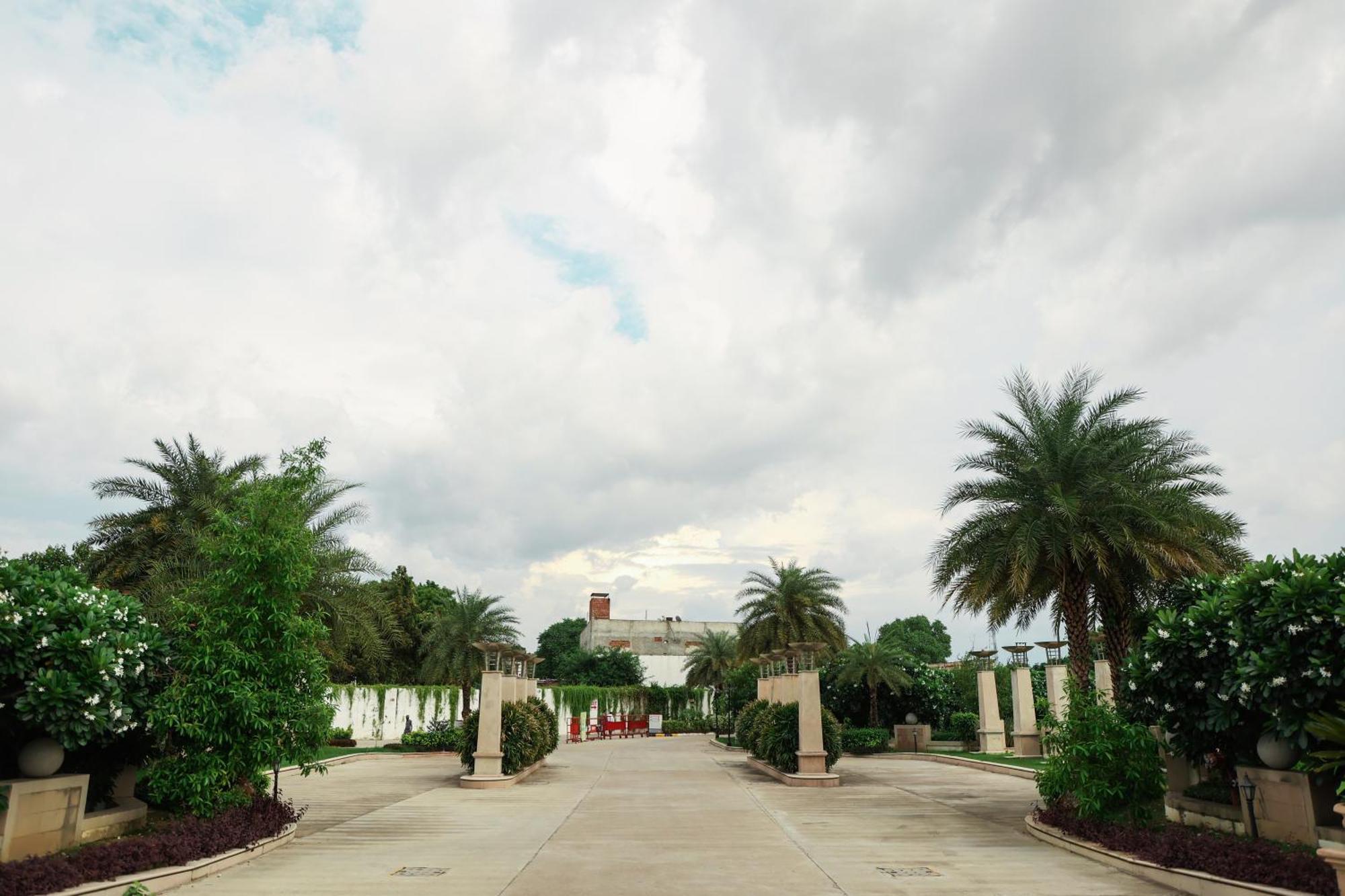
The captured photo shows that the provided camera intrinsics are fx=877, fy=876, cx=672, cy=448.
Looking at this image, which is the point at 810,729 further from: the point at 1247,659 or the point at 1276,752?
the point at 1247,659

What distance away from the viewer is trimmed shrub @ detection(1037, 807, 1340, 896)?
8.14m

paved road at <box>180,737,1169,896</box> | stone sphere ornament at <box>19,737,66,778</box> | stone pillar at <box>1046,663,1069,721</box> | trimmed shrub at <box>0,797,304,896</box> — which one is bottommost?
paved road at <box>180,737,1169,896</box>

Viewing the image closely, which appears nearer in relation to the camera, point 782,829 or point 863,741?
point 782,829

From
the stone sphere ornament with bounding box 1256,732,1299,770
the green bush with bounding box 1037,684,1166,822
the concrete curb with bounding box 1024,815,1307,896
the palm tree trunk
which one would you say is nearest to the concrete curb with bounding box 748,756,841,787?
the palm tree trunk

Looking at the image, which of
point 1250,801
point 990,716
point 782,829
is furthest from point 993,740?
point 1250,801

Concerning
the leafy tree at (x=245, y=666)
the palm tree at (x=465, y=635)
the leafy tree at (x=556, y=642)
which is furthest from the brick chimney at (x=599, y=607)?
the leafy tree at (x=245, y=666)

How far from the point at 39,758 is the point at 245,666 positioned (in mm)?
2539

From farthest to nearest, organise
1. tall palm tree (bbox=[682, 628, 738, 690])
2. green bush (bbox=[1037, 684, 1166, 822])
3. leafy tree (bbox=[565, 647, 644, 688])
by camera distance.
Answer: leafy tree (bbox=[565, 647, 644, 688])
tall palm tree (bbox=[682, 628, 738, 690])
green bush (bbox=[1037, 684, 1166, 822])

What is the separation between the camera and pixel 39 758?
9.37m

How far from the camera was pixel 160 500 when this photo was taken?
70.6ft

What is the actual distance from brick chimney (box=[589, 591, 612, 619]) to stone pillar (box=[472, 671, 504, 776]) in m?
61.0

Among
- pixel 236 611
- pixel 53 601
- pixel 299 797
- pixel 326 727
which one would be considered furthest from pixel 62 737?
pixel 299 797

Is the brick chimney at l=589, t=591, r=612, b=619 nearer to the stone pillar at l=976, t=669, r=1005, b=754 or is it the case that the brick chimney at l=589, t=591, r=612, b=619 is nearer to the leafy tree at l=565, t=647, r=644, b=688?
the leafy tree at l=565, t=647, r=644, b=688

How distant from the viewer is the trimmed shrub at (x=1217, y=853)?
26.7 ft
